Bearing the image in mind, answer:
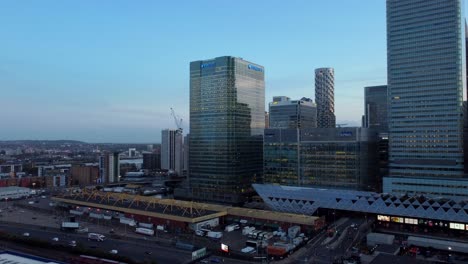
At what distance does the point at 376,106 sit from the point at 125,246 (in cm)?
16286

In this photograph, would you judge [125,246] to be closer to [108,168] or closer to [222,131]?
[222,131]

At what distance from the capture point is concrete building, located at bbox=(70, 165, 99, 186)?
15238cm

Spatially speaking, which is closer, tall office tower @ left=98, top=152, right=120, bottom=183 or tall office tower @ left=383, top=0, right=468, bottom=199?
tall office tower @ left=383, top=0, right=468, bottom=199

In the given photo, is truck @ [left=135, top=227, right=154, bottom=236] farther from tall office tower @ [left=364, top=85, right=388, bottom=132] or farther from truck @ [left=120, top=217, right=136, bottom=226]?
tall office tower @ [left=364, top=85, right=388, bottom=132]

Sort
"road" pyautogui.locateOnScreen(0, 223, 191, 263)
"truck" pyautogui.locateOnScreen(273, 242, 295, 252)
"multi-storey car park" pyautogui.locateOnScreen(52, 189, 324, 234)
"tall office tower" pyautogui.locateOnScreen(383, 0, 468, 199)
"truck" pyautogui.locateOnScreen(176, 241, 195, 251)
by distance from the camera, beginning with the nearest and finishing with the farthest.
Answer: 1. "road" pyautogui.locateOnScreen(0, 223, 191, 263)
2. "truck" pyautogui.locateOnScreen(273, 242, 295, 252)
3. "truck" pyautogui.locateOnScreen(176, 241, 195, 251)
4. "multi-storey car park" pyautogui.locateOnScreen(52, 189, 324, 234)
5. "tall office tower" pyautogui.locateOnScreen(383, 0, 468, 199)

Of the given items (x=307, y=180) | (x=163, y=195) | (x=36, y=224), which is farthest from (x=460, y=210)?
(x=163, y=195)

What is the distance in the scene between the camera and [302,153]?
9544 centimetres

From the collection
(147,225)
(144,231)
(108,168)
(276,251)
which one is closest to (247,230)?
(276,251)

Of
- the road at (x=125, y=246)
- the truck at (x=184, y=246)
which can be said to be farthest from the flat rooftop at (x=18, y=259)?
the truck at (x=184, y=246)

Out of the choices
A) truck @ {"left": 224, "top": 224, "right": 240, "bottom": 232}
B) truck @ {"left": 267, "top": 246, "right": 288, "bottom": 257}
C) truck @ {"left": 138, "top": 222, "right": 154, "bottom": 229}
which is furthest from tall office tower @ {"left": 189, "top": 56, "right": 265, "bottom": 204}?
truck @ {"left": 267, "top": 246, "right": 288, "bottom": 257}

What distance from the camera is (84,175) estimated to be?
503ft

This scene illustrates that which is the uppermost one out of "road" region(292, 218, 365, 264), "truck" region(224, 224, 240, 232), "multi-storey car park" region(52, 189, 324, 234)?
"multi-storey car park" region(52, 189, 324, 234)

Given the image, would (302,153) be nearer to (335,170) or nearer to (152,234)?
(335,170)

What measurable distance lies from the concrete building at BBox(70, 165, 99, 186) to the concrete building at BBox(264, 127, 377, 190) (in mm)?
81999
